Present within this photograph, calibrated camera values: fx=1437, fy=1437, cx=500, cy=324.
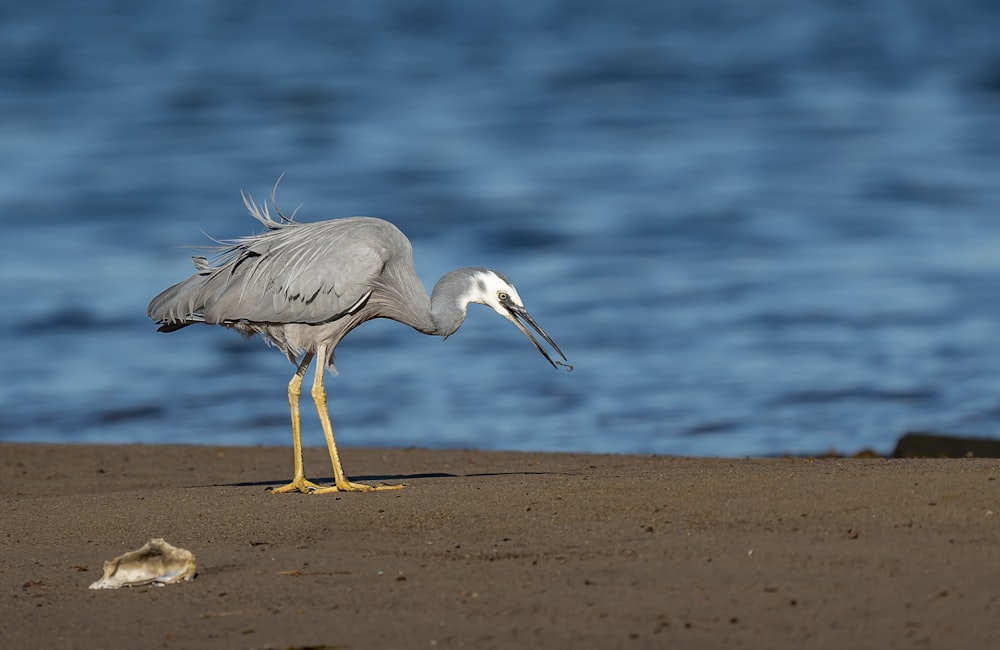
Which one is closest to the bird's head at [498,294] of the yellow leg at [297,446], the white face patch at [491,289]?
the white face patch at [491,289]

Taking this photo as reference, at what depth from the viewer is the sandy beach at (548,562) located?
181 inches

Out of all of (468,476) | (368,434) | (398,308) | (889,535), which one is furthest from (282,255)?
(368,434)

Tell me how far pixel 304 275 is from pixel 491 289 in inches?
41.7

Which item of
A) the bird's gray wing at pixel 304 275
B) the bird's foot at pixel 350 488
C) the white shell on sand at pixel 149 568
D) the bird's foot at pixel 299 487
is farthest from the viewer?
the bird's gray wing at pixel 304 275

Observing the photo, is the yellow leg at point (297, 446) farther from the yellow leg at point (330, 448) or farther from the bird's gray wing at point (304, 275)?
the bird's gray wing at point (304, 275)

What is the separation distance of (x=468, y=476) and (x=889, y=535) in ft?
10.4

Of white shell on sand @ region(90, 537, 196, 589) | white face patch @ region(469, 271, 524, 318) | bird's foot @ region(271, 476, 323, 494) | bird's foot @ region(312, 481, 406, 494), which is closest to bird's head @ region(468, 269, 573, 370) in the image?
white face patch @ region(469, 271, 524, 318)

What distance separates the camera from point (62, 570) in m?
5.98

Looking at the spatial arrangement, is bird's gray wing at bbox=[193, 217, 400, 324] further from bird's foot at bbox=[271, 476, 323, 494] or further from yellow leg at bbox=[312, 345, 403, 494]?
bird's foot at bbox=[271, 476, 323, 494]

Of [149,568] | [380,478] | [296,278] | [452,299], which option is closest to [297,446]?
[380,478]

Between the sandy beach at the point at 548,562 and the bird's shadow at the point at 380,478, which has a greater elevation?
the bird's shadow at the point at 380,478

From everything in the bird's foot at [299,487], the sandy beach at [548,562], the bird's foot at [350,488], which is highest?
the bird's foot at [299,487]

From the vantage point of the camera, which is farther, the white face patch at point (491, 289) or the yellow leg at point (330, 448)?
the white face patch at point (491, 289)

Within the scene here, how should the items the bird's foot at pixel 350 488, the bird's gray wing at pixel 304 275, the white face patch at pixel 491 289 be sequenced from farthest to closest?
the white face patch at pixel 491 289 → the bird's gray wing at pixel 304 275 → the bird's foot at pixel 350 488
